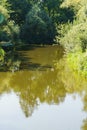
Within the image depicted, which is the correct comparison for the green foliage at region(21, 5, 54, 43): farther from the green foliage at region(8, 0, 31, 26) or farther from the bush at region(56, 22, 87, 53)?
the bush at region(56, 22, 87, 53)

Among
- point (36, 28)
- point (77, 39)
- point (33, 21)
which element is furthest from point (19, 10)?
point (77, 39)

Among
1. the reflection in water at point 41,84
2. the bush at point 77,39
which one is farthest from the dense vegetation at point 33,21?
the reflection in water at point 41,84

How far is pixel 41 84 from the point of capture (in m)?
20.3

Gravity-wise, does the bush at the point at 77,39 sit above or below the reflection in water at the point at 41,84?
above

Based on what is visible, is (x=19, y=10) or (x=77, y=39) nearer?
(x=77, y=39)

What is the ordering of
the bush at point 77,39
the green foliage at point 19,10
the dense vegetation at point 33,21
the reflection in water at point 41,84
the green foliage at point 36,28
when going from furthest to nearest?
the green foliage at point 19,10
the green foliage at point 36,28
the dense vegetation at point 33,21
the bush at point 77,39
the reflection in water at point 41,84

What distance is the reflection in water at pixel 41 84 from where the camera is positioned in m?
16.8

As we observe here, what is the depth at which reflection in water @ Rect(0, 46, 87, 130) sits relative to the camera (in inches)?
659

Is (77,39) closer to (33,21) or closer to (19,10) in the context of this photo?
(33,21)

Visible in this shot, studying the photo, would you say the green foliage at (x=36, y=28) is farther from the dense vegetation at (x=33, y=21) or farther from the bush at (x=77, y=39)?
the bush at (x=77, y=39)

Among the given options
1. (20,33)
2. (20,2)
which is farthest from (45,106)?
(20,2)

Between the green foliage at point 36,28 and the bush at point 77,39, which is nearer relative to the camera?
the bush at point 77,39

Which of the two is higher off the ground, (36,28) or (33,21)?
(33,21)

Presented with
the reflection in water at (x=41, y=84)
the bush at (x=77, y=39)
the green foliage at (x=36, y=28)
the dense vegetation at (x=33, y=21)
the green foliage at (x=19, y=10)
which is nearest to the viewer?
the reflection in water at (x=41, y=84)
